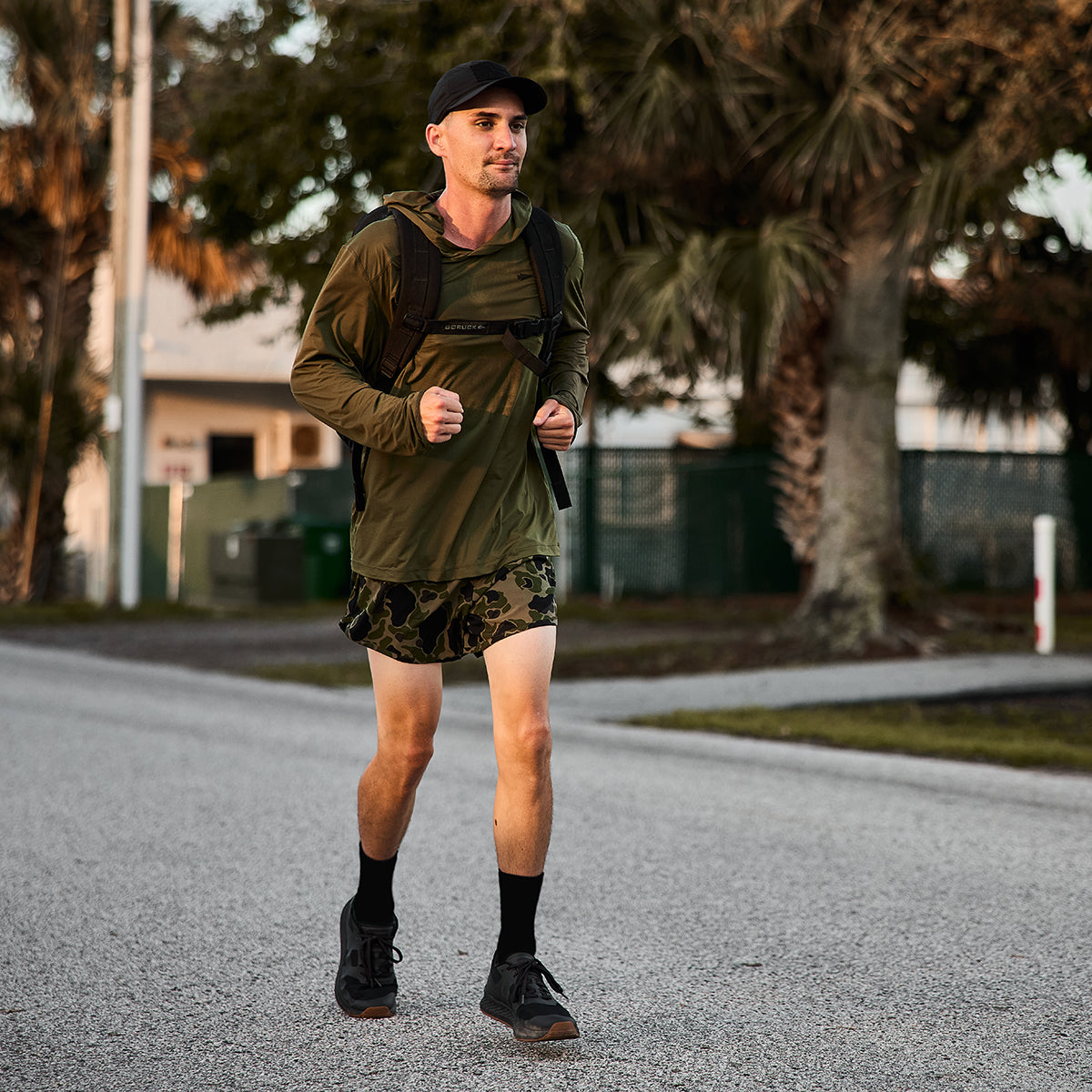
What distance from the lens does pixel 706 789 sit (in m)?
7.13

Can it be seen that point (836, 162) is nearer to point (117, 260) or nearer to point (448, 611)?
point (448, 611)

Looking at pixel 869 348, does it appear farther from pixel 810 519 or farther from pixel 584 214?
pixel 810 519

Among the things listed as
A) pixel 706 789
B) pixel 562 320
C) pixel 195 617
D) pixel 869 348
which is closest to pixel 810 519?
pixel 869 348

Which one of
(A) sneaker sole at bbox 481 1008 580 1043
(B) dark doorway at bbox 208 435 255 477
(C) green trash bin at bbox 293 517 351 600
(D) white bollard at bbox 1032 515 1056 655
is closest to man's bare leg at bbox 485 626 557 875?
(A) sneaker sole at bbox 481 1008 580 1043

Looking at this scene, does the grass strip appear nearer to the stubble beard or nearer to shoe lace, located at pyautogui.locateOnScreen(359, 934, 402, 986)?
shoe lace, located at pyautogui.locateOnScreen(359, 934, 402, 986)

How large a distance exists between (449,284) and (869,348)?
930 centimetres

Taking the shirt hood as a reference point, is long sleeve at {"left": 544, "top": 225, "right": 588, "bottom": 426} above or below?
below

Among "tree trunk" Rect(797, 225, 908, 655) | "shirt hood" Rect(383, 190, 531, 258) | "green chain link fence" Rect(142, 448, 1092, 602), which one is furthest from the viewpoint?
"green chain link fence" Rect(142, 448, 1092, 602)

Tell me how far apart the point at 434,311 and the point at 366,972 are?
61.3 inches

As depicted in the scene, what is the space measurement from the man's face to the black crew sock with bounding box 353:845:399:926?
1579 millimetres

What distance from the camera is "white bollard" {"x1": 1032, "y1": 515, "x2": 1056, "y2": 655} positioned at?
12.4 m

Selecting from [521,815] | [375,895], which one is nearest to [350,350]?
[521,815]

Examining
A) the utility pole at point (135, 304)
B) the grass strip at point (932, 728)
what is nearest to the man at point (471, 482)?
the grass strip at point (932, 728)

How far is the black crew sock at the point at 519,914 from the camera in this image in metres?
3.50
